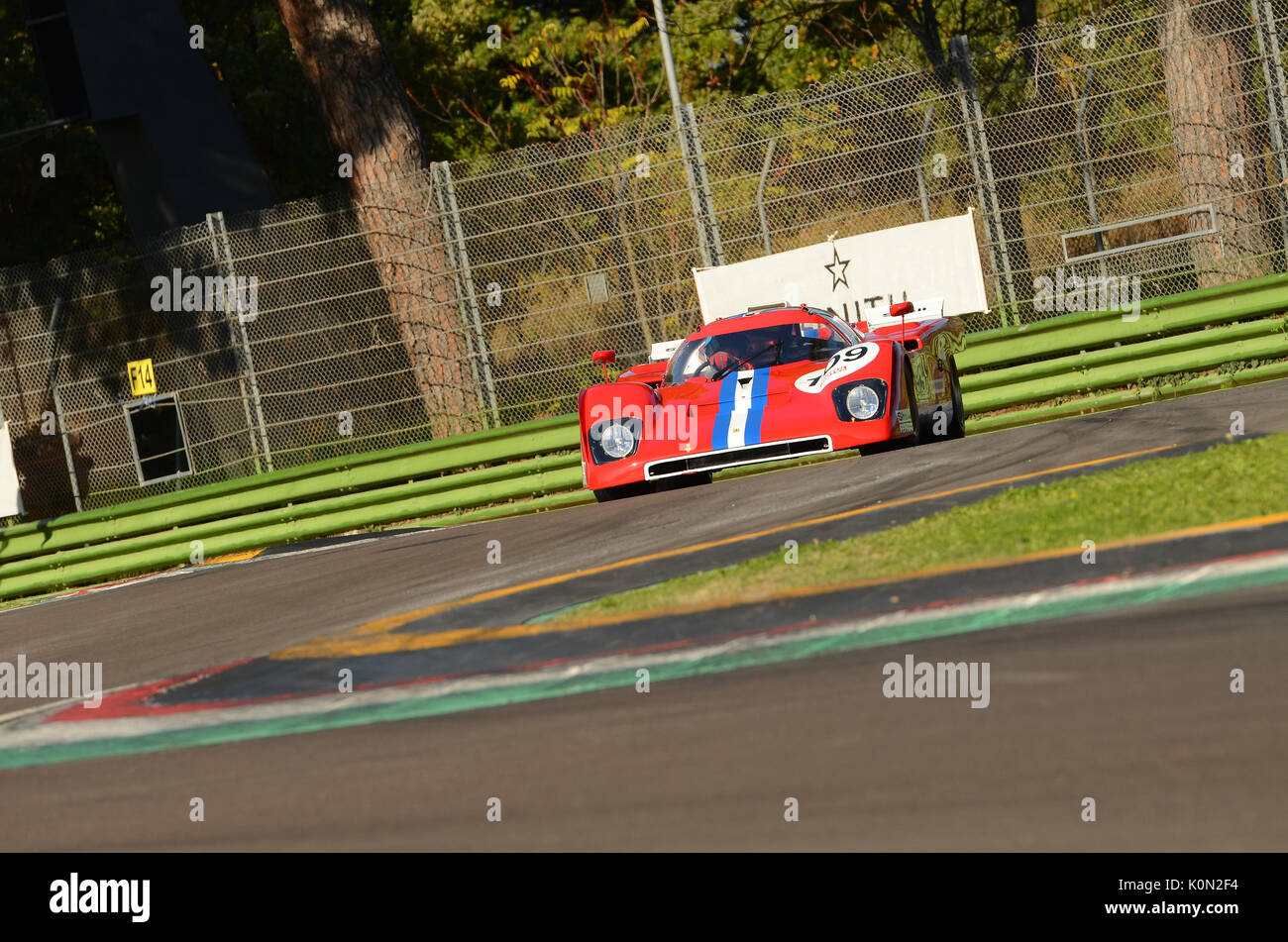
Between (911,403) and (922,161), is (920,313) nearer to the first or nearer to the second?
(922,161)

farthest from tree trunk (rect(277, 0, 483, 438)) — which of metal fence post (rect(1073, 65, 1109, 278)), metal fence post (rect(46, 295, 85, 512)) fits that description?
metal fence post (rect(1073, 65, 1109, 278))

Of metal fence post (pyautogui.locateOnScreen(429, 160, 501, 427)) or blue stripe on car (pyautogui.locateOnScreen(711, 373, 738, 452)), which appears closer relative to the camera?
blue stripe on car (pyautogui.locateOnScreen(711, 373, 738, 452))

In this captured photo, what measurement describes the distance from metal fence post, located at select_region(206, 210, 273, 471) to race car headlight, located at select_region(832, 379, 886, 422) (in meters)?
5.50

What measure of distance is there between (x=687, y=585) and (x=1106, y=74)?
22.4 feet

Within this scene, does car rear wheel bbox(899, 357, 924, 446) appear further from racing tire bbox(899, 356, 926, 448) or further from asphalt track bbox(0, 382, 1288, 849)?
asphalt track bbox(0, 382, 1288, 849)

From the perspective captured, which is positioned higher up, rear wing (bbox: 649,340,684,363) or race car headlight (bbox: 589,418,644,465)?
rear wing (bbox: 649,340,684,363)

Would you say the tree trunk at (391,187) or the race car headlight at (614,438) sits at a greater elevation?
the tree trunk at (391,187)

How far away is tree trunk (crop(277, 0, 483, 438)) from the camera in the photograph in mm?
12734

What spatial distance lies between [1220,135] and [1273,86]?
1.63 feet

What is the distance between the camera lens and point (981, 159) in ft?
39.0

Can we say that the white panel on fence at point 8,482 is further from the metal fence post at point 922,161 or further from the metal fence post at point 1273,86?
the metal fence post at point 1273,86

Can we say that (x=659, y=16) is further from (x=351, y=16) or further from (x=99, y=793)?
(x=99, y=793)

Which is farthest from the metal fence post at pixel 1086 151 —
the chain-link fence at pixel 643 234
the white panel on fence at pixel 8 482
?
the white panel on fence at pixel 8 482

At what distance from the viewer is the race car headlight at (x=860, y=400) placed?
975 cm
